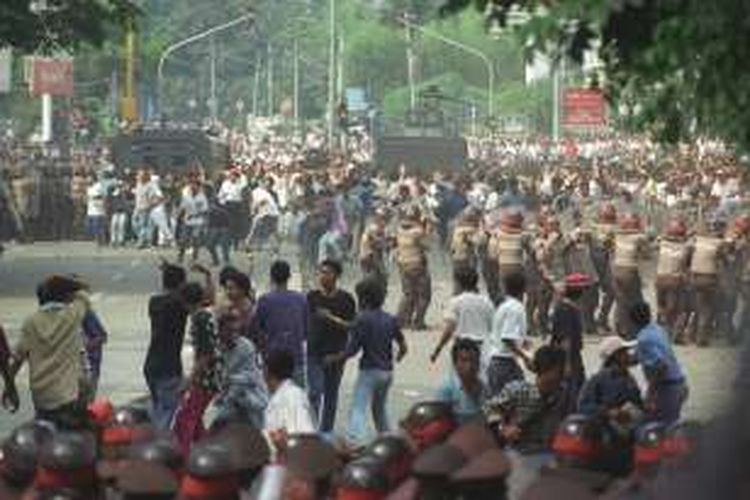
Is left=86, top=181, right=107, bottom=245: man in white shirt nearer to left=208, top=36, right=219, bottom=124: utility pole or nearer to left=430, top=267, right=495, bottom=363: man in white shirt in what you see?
left=430, top=267, right=495, bottom=363: man in white shirt

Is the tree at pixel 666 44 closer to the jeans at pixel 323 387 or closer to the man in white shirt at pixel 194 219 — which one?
the jeans at pixel 323 387

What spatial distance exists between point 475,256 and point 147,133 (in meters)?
25.4

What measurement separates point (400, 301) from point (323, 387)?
1172 cm

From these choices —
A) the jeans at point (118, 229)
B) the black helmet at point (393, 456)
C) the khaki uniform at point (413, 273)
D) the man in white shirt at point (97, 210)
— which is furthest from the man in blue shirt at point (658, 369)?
the jeans at point (118, 229)

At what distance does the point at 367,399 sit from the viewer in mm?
15297

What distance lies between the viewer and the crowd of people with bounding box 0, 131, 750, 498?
11.8 m

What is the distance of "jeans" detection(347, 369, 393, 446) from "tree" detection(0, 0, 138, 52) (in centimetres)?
1412

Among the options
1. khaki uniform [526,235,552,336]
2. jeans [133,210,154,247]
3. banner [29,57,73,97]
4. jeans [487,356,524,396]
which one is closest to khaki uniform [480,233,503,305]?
khaki uniform [526,235,552,336]

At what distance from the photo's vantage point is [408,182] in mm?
42656

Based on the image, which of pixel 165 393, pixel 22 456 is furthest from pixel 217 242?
pixel 22 456

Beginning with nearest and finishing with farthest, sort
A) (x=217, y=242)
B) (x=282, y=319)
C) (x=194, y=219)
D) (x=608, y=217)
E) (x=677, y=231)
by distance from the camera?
(x=282, y=319), (x=677, y=231), (x=608, y=217), (x=194, y=219), (x=217, y=242)

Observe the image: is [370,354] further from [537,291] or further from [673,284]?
[537,291]

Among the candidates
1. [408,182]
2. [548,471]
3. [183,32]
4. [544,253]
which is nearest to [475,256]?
[544,253]

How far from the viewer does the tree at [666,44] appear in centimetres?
820
